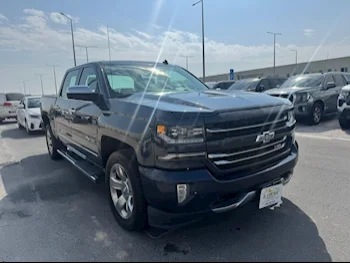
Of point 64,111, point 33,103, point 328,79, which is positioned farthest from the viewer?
point 33,103

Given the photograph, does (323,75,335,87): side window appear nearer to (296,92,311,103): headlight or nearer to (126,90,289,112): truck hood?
(296,92,311,103): headlight

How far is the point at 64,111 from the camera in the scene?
4852 mm

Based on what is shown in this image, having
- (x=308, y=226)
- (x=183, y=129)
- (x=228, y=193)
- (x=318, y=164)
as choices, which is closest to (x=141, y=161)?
(x=183, y=129)

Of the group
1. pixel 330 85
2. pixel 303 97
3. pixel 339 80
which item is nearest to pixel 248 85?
pixel 339 80

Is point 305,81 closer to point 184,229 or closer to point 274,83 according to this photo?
point 274,83

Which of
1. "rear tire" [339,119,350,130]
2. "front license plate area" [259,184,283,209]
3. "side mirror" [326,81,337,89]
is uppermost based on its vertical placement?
"side mirror" [326,81,337,89]

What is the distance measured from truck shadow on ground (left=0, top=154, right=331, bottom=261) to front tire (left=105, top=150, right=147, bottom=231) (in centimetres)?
16

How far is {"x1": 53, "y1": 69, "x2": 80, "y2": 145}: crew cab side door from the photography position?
473 cm

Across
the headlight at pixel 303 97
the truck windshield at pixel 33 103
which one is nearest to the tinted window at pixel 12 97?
the truck windshield at pixel 33 103

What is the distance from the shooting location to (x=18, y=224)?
339 centimetres

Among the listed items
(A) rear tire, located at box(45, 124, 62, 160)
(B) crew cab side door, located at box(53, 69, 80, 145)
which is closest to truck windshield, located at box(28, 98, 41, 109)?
(A) rear tire, located at box(45, 124, 62, 160)

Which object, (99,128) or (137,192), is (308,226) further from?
(99,128)

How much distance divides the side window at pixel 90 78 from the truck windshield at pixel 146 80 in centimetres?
23

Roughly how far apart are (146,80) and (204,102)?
1282 mm
